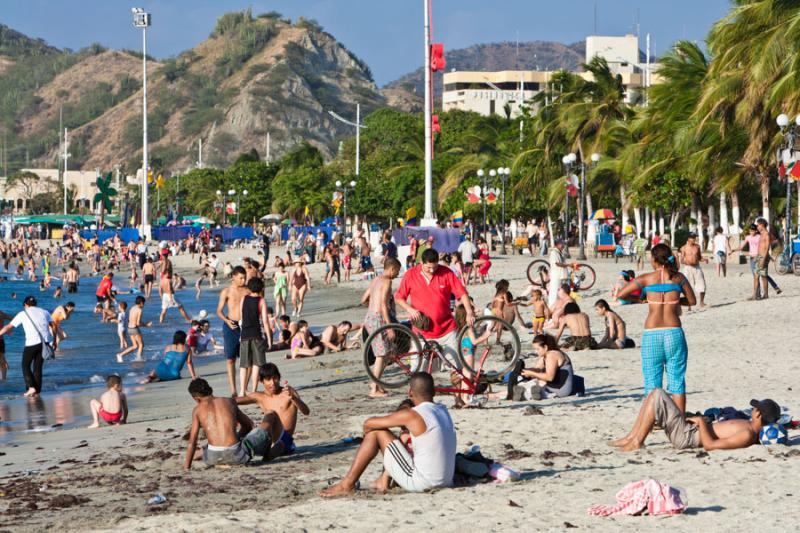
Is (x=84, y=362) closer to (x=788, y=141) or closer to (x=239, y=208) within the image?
(x=788, y=141)

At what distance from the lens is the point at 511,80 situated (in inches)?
6024

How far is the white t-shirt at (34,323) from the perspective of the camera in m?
15.4

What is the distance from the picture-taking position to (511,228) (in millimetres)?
67625

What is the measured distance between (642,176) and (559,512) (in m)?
37.3

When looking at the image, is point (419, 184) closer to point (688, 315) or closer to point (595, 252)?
point (595, 252)

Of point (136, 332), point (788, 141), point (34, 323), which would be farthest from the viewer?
point (788, 141)

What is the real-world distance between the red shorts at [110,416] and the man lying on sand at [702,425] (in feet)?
20.2

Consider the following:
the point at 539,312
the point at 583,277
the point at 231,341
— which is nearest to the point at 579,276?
the point at 583,277

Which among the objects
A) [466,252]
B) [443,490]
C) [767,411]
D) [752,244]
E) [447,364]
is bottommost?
[443,490]

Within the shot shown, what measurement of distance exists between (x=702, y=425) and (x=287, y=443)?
130 inches

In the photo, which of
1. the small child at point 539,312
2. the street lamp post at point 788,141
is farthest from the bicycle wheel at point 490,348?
the street lamp post at point 788,141

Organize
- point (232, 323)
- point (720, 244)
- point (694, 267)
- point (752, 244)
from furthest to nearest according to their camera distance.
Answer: point (720, 244) → point (752, 244) → point (694, 267) → point (232, 323)

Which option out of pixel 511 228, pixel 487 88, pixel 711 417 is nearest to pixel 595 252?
pixel 511 228

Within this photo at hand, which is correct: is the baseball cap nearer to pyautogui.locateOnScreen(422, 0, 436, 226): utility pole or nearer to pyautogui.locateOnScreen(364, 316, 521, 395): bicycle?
pyautogui.locateOnScreen(364, 316, 521, 395): bicycle
